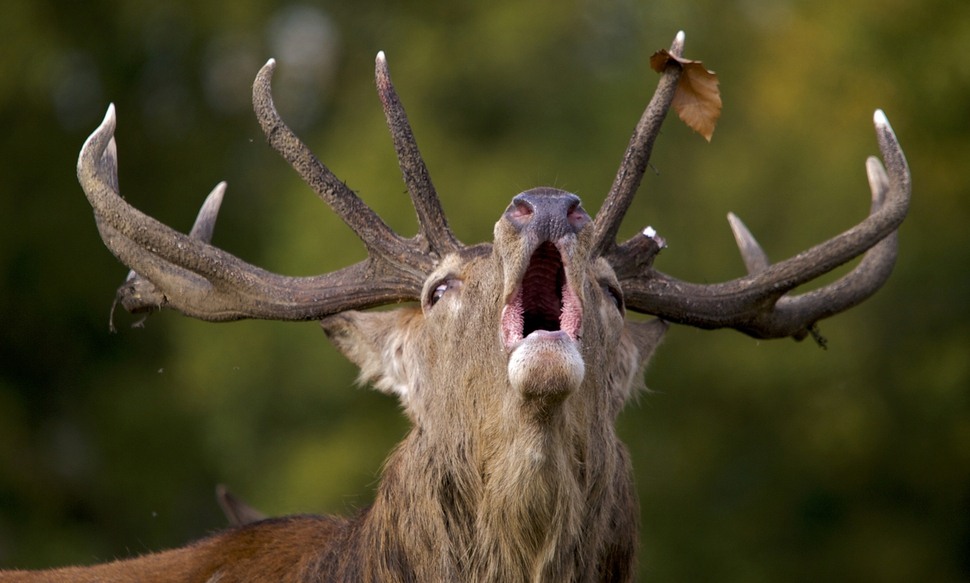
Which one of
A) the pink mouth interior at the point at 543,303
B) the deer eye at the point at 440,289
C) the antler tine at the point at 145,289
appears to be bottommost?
the pink mouth interior at the point at 543,303

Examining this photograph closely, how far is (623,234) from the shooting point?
16922 millimetres

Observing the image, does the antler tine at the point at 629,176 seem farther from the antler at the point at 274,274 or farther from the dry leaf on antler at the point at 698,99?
the antler at the point at 274,274

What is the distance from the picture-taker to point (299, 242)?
64.4 feet

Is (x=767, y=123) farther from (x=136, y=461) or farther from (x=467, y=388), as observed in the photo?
(x=467, y=388)

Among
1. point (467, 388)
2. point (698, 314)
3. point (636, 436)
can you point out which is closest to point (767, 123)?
point (636, 436)

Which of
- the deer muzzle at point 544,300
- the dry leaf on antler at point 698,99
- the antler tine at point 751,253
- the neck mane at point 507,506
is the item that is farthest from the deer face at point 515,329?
the antler tine at point 751,253

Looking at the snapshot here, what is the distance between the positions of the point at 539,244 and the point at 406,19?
20.9 m

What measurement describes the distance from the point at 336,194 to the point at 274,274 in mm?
483

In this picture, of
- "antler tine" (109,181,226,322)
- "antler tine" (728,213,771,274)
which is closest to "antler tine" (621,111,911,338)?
"antler tine" (728,213,771,274)

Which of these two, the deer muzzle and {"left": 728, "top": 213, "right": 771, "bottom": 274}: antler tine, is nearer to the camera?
the deer muzzle

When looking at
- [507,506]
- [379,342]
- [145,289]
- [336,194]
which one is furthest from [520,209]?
[145,289]

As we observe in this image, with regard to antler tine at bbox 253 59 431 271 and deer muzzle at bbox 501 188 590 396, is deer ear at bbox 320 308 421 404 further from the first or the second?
deer muzzle at bbox 501 188 590 396

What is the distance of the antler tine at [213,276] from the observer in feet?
21.9

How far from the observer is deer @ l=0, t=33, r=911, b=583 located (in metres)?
5.70
